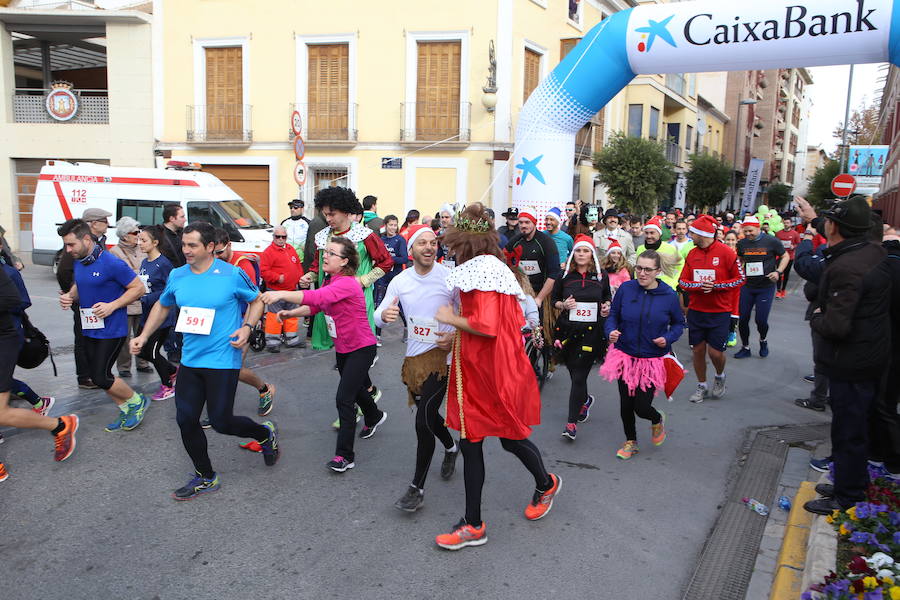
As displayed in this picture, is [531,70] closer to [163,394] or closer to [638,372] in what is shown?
[163,394]

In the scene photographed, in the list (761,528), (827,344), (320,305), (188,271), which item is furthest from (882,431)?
(188,271)

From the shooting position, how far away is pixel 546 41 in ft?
68.5

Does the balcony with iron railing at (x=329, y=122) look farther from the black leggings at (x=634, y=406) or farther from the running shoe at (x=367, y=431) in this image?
the black leggings at (x=634, y=406)

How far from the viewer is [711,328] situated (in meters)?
7.09

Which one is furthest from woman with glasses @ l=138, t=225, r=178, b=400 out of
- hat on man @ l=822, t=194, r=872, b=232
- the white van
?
the white van

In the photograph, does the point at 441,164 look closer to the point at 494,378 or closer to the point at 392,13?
the point at 392,13

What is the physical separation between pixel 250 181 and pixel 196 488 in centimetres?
1829

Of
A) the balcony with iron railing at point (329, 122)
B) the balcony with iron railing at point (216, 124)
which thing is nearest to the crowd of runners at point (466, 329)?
the balcony with iron railing at point (329, 122)

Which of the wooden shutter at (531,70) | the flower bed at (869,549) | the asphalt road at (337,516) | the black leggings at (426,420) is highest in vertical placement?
the wooden shutter at (531,70)

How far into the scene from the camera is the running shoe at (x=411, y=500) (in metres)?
4.34

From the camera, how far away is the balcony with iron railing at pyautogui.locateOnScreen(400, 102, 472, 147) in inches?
785

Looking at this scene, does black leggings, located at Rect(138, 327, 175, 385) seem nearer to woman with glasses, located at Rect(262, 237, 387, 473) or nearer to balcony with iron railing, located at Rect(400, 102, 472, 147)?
woman with glasses, located at Rect(262, 237, 387, 473)

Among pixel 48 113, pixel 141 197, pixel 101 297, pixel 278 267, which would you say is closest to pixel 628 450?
pixel 101 297

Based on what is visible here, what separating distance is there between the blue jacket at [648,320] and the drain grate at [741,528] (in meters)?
1.17
